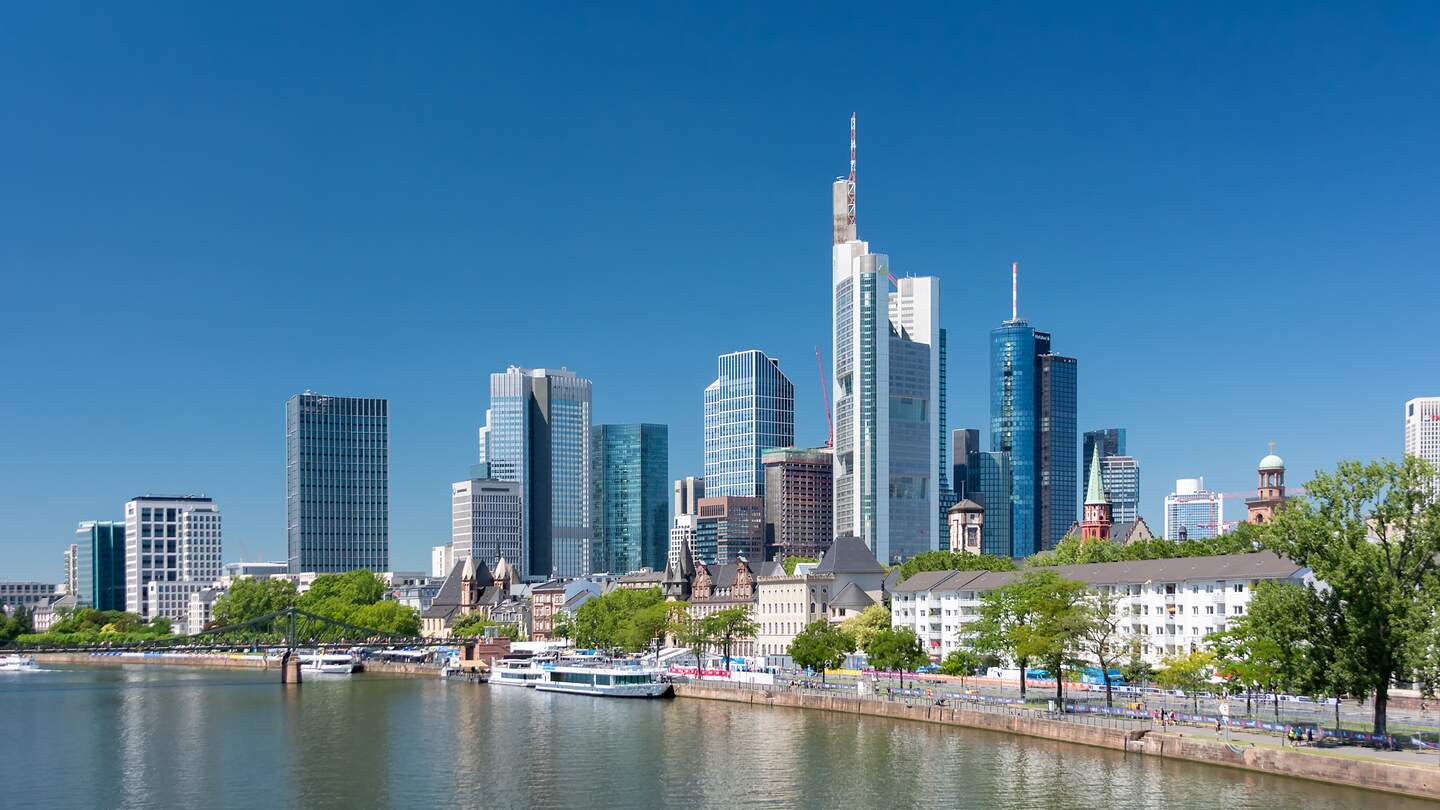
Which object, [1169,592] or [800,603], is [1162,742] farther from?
[800,603]

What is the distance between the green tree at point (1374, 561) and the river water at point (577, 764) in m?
8.00

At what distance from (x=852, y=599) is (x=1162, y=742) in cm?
10402

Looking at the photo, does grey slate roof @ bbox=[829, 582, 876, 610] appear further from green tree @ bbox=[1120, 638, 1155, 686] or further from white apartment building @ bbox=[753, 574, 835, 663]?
green tree @ bbox=[1120, 638, 1155, 686]

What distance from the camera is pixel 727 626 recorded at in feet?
607

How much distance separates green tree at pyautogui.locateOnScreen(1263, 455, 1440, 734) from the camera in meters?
81.0

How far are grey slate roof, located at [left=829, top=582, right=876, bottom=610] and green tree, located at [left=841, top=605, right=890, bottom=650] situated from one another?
63.8ft

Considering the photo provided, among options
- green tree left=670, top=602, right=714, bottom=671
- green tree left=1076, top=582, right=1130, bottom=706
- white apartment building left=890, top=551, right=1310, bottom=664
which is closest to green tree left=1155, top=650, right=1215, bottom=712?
green tree left=1076, top=582, right=1130, bottom=706

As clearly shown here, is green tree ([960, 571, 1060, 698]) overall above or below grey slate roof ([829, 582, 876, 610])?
above

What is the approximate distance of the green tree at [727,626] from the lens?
18150 cm

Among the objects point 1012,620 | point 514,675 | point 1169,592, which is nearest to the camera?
A: point 1012,620

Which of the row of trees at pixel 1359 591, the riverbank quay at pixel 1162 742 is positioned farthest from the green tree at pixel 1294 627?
the riverbank quay at pixel 1162 742

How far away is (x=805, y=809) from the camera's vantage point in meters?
77.4

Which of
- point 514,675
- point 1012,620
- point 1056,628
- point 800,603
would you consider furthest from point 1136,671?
point 514,675

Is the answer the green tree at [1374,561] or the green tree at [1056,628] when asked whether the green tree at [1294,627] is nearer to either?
the green tree at [1374,561]
